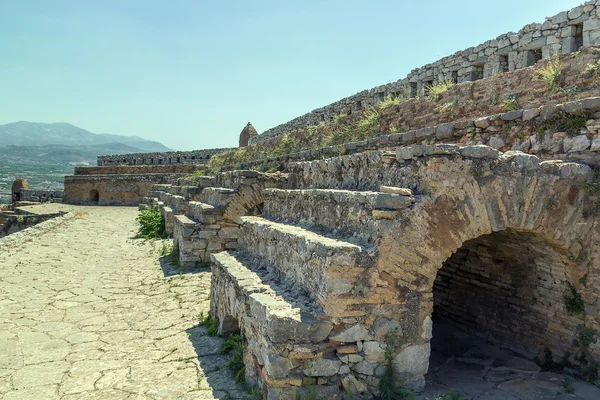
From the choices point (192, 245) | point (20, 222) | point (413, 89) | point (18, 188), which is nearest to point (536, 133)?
point (192, 245)

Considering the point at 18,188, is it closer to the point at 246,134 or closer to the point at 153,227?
the point at 246,134

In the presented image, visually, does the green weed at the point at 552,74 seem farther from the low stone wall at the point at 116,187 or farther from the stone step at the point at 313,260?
the low stone wall at the point at 116,187

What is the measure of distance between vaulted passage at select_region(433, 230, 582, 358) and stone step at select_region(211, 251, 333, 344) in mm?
2393

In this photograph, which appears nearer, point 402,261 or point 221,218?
point 402,261

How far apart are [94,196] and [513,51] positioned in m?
26.8

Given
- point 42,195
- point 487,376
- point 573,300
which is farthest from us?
point 42,195

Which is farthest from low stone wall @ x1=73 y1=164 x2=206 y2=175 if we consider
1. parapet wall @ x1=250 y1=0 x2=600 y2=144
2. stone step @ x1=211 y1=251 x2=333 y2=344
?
stone step @ x1=211 y1=251 x2=333 y2=344

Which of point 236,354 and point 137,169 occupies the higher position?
point 137,169

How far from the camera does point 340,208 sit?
4574mm

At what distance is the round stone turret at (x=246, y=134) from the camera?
3002 cm

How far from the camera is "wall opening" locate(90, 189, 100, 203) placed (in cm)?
2911

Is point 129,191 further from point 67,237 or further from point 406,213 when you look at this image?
point 406,213

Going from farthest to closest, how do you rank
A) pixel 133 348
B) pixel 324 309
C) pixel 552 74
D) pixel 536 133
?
pixel 552 74 → pixel 133 348 → pixel 536 133 → pixel 324 309

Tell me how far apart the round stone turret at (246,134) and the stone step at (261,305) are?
2423cm
